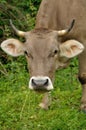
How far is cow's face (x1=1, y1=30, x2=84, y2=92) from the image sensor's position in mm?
7066

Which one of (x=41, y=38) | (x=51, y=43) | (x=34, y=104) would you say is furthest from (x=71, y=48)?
(x=34, y=104)

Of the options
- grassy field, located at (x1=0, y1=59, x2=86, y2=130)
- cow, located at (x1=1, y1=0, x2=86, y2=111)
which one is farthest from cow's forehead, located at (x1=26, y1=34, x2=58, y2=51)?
grassy field, located at (x1=0, y1=59, x2=86, y2=130)

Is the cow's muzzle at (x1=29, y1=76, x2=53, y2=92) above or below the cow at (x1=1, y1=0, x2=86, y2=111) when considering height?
below

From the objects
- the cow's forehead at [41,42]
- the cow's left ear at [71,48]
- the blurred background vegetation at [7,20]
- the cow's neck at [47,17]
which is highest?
the cow's neck at [47,17]

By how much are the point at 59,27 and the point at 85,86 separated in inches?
45.6

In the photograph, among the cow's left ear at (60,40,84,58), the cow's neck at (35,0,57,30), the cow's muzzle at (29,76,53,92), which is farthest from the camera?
the cow's neck at (35,0,57,30)

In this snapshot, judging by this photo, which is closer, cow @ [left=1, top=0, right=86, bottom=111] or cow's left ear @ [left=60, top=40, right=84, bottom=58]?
cow @ [left=1, top=0, right=86, bottom=111]

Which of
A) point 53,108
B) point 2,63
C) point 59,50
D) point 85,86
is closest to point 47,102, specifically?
point 53,108

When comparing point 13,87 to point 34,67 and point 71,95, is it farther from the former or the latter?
point 34,67

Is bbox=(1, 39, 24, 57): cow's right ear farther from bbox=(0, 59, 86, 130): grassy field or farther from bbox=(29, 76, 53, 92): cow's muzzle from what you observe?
bbox=(0, 59, 86, 130): grassy field

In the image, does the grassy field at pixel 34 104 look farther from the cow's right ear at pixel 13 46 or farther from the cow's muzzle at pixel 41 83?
the cow's right ear at pixel 13 46

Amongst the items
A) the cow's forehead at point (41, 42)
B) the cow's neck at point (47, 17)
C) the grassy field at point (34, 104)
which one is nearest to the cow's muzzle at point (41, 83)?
the cow's forehead at point (41, 42)

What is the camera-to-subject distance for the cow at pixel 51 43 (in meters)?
7.23

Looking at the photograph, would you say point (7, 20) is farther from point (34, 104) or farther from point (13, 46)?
point (13, 46)
